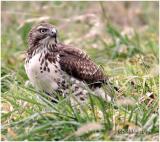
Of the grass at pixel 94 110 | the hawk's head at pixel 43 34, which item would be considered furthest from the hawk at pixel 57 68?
the grass at pixel 94 110

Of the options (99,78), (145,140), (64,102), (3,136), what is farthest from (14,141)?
(99,78)

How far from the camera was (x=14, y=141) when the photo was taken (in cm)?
668

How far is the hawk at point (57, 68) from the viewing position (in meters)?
8.22

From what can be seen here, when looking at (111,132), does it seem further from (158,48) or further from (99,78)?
(158,48)

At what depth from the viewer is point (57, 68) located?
831cm

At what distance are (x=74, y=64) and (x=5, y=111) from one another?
1.17 metres

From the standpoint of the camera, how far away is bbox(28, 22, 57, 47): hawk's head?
8.66 m

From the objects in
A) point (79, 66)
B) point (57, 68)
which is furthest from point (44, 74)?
point (79, 66)

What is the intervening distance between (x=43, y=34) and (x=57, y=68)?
1.97 feet

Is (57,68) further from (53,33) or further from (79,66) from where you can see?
(53,33)

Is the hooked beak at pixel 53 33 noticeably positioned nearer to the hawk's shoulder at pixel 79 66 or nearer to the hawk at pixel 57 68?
the hawk at pixel 57 68

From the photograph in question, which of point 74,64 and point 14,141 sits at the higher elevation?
point 74,64

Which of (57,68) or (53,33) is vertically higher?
(53,33)

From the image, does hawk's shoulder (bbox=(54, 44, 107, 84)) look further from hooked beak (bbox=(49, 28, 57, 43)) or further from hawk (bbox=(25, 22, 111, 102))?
hooked beak (bbox=(49, 28, 57, 43))
